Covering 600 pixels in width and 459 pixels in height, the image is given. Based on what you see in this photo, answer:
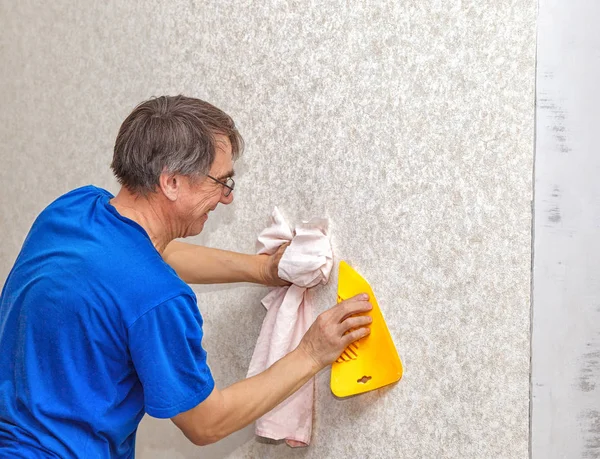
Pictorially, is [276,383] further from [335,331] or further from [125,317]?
[125,317]

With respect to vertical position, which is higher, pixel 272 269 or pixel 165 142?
pixel 165 142

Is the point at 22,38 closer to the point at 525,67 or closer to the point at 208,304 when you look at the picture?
the point at 208,304

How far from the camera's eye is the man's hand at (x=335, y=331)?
151cm

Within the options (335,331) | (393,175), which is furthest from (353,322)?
(393,175)

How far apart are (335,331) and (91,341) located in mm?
458

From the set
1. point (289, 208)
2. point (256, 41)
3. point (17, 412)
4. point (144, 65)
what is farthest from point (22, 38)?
point (17, 412)

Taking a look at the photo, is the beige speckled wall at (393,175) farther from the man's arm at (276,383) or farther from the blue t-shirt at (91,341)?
the blue t-shirt at (91,341)

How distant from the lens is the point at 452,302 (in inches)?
56.4

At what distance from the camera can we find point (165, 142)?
1381 millimetres

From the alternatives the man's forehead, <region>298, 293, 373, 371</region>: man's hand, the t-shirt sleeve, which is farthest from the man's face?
<region>298, 293, 373, 371</region>: man's hand

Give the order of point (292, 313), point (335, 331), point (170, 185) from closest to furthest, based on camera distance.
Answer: point (170, 185) → point (335, 331) → point (292, 313)

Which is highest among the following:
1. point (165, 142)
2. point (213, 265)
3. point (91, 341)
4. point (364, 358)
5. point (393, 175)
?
point (165, 142)

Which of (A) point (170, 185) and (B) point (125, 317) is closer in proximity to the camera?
(B) point (125, 317)

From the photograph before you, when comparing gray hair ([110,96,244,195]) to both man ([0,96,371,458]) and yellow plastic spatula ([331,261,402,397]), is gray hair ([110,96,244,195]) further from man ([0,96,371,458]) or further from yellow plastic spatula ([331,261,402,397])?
yellow plastic spatula ([331,261,402,397])
